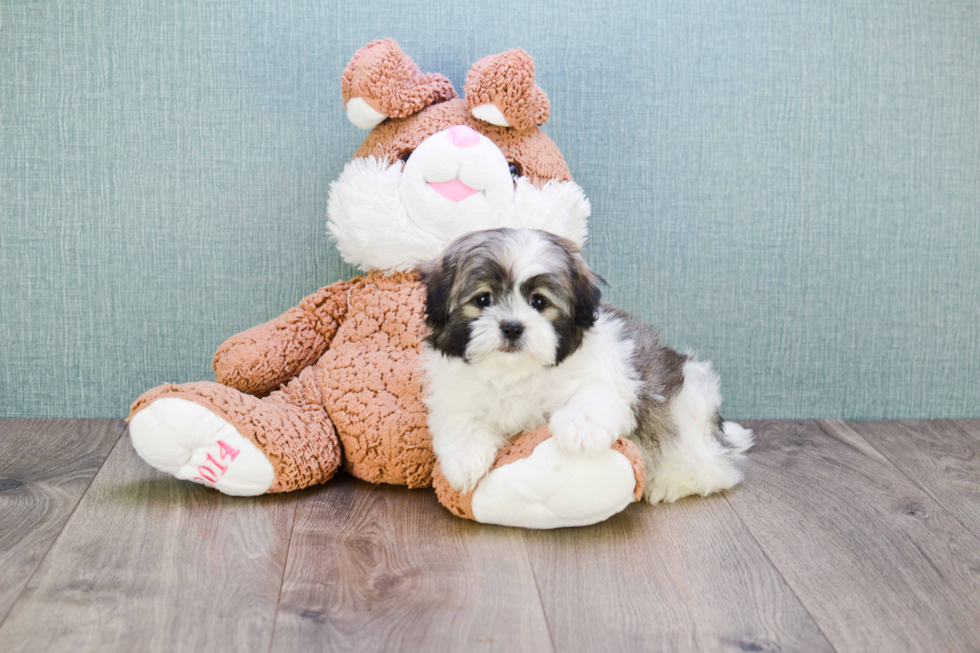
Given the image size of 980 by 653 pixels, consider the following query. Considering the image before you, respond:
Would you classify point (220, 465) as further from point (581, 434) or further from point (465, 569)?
point (581, 434)

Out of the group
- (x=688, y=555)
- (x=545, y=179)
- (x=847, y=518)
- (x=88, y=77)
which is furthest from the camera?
(x=88, y=77)

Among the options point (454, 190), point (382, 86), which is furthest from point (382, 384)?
point (382, 86)

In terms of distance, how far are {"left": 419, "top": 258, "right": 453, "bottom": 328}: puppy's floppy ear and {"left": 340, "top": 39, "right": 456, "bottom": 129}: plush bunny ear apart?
54 cm

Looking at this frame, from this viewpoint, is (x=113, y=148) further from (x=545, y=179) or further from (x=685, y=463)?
(x=685, y=463)

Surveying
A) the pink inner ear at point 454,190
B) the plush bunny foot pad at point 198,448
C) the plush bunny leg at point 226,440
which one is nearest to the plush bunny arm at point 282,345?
the plush bunny leg at point 226,440

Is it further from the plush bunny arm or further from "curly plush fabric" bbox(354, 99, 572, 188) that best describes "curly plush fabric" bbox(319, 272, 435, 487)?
"curly plush fabric" bbox(354, 99, 572, 188)

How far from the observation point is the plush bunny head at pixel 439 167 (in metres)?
2.03

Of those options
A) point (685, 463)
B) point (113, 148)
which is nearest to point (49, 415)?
point (113, 148)

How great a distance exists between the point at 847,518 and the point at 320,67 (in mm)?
1790

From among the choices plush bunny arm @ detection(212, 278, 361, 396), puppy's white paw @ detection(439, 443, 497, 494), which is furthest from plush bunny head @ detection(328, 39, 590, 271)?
puppy's white paw @ detection(439, 443, 497, 494)

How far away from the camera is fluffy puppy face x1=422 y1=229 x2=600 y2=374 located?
1.62 metres

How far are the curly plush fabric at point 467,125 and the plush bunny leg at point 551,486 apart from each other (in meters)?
0.71

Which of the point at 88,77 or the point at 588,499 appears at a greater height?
the point at 88,77

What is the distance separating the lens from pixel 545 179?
212 cm
